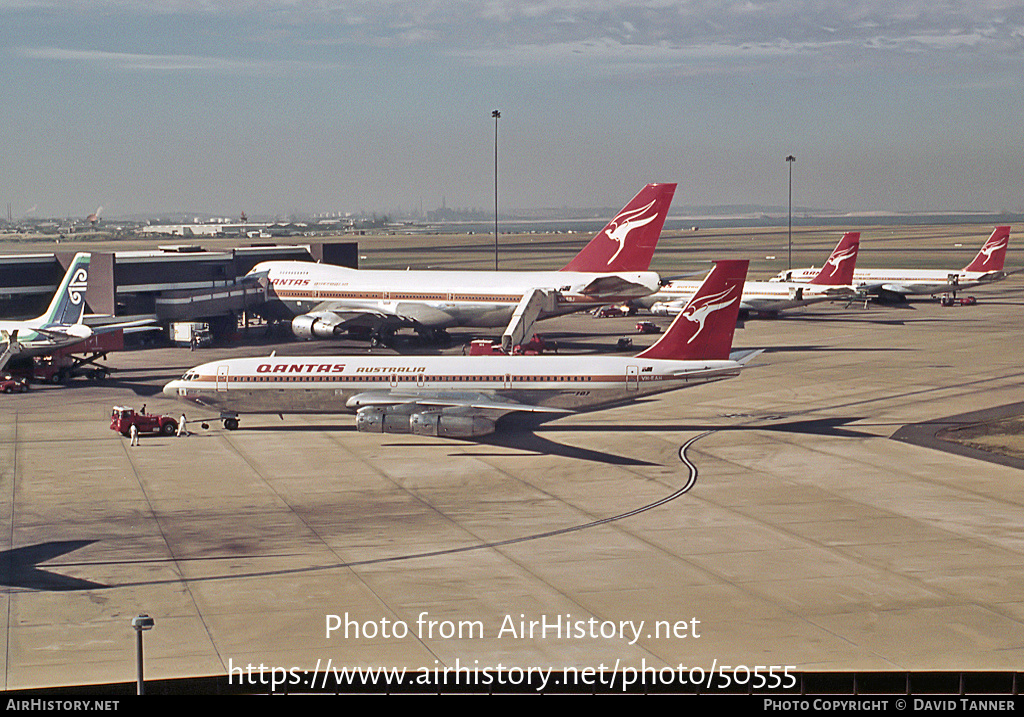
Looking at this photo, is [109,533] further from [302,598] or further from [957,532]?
[957,532]

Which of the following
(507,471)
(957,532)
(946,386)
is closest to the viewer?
(957,532)

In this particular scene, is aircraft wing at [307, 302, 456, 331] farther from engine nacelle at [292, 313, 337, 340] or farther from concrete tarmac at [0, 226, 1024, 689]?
concrete tarmac at [0, 226, 1024, 689]

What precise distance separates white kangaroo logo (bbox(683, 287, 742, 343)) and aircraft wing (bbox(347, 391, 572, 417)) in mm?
7372

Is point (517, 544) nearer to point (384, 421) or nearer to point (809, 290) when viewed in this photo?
point (384, 421)

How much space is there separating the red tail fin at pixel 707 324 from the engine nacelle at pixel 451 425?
8.95 meters

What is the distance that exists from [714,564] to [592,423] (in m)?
24.0

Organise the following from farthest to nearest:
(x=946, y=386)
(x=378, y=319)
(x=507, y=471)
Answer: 1. (x=378, y=319)
2. (x=946, y=386)
3. (x=507, y=471)

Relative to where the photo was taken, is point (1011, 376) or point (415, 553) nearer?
point (415, 553)

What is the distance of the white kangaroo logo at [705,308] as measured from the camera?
50.4 metres

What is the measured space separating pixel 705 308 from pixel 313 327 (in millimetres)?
44583

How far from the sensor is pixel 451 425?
4781cm

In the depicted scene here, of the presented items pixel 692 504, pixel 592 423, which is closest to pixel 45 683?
pixel 692 504

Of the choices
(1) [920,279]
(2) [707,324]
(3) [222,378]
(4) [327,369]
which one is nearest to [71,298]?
(3) [222,378]

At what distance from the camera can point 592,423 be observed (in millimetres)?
56250
